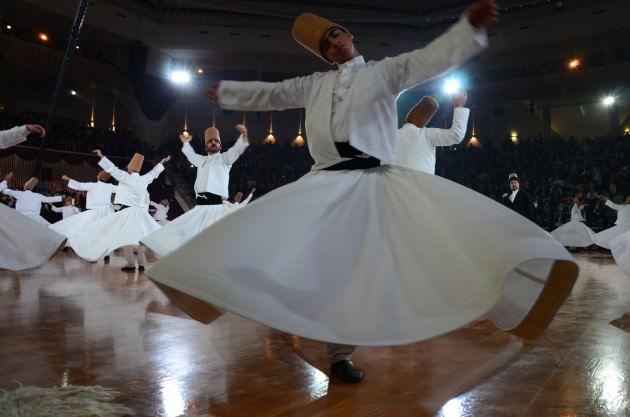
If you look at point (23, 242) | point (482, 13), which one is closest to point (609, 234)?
point (482, 13)

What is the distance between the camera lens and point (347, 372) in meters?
1.98

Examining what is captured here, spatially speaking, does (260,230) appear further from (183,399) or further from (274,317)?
(183,399)

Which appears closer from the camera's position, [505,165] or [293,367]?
[293,367]

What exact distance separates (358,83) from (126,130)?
17.8 m

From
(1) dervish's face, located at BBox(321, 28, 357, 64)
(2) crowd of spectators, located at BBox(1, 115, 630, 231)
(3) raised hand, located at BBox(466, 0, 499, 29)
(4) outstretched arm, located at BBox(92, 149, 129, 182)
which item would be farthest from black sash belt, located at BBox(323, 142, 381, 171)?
(2) crowd of spectators, located at BBox(1, 115, 630, 231)

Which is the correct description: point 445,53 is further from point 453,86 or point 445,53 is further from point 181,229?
point 181,229

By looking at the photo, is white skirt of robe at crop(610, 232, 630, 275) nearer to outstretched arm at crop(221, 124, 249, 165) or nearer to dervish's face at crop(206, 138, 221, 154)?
outstretched arm at crop(221, 124, 249, 165)

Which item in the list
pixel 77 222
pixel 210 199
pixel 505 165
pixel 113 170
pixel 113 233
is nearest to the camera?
pixel 210 199

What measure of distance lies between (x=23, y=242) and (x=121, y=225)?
7.54 ft

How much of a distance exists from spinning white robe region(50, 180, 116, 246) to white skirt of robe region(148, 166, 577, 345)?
6292mm

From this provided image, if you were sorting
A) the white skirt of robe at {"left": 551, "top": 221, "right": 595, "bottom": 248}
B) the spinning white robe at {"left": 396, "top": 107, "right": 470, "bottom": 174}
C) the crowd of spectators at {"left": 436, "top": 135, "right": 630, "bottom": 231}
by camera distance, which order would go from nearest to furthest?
the spinning white robe at {"left": 396, "top": 107, "right": 470, "bottom": 174}, the white skirt of robe at {"left": 551, "top": 221, "right": 595, "bottom": 248}, the crowd of spectators at {"left": 436, "top": 135, "right": 630, "bottom": 231}

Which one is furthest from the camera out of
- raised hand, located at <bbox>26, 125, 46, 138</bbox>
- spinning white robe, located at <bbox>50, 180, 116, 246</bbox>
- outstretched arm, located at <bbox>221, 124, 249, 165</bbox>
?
spinning white robe, located at <bbox>50, 180, 116, 246</bbox>

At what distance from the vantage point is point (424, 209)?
5.89 ft

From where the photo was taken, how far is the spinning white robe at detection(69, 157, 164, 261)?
20.6 feet
